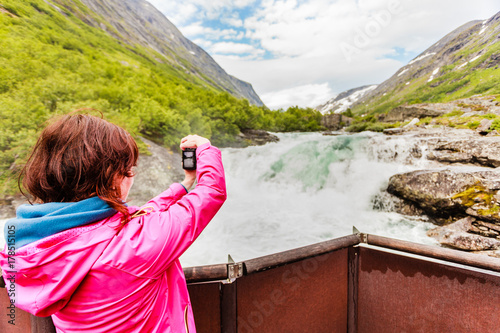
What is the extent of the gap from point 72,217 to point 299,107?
5232cm

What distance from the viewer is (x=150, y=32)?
89.2 metres

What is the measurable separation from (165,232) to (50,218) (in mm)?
284

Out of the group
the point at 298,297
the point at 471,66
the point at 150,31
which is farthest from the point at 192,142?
the point at 150,31

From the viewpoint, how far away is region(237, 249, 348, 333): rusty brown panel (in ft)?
4.75

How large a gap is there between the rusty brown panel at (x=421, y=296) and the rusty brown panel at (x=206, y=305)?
1131 millimetres

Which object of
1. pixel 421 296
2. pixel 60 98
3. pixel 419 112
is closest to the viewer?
pixel 421 296

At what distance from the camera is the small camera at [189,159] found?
1.07 m

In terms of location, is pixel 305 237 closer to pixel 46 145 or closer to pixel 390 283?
pixel 390 283

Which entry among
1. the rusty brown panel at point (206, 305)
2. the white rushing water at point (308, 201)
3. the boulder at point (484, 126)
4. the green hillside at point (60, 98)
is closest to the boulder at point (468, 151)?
the white rushing water at point (308, 201)

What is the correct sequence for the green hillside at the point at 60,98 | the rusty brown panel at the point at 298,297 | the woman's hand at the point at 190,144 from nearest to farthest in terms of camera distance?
the woman's hand at the point at 190,144 < the rusty brown panel at the point at 298,297 < the green hillside at the point at 60,98

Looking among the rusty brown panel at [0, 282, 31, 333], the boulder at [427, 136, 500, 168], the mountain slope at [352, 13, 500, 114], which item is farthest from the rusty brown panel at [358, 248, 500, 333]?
the mountain slope at [352, 13, 500, 114]

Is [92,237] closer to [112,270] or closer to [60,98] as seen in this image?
[112,270]

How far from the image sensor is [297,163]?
13.3 meters

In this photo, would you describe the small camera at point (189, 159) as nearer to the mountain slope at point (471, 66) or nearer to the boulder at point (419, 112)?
the boulder at point (419, 112)
